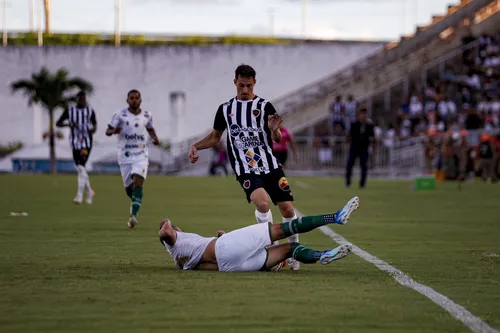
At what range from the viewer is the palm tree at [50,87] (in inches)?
2330

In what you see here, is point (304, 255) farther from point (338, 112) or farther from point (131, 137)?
point (338, 112)

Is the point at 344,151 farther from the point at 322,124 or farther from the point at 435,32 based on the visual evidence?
the point at 435,32

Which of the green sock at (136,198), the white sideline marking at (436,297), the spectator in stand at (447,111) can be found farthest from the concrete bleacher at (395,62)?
the white sideline marking at (436,297)

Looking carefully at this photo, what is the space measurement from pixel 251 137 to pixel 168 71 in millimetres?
53358

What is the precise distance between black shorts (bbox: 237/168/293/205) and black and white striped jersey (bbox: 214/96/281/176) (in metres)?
0.05

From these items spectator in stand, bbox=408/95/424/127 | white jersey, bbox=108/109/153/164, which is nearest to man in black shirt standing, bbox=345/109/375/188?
spectator in stand, bbox=408/95/424/127

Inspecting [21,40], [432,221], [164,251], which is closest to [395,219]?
[432,221]

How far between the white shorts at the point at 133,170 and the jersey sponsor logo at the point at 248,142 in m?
6.27

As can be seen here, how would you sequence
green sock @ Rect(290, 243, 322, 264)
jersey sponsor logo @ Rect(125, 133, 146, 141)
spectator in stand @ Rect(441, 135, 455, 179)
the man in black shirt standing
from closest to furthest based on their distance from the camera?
1. green sock @ Rect(290, 243, 322, 264)
2. jersey sponsor logo @ Rect(125, 133, 146, 141)
3. the man in black shirt standing
4. spectator in stand @ Rect(441, 135, 455, 179)

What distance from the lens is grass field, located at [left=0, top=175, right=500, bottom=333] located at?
6.96m

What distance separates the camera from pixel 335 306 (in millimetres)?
7605

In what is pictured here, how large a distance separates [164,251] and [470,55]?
119ft

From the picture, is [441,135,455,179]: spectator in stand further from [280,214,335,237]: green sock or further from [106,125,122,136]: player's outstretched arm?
[280,214,335,237]: green sock

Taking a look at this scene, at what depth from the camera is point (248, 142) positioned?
428 inches
